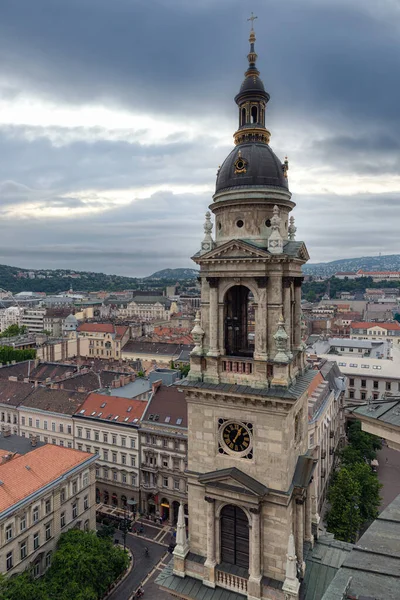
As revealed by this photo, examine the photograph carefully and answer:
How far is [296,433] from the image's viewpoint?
23375 millimetres

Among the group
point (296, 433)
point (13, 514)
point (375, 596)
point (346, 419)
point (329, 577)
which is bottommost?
point (346, 419)

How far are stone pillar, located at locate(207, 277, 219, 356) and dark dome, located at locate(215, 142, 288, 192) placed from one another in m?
5.36

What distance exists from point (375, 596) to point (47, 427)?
6507 cm

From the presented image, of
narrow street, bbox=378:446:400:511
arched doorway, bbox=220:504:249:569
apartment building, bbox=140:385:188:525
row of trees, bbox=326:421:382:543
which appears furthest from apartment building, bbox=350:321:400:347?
arched doorway, bbox=220:504:249:569

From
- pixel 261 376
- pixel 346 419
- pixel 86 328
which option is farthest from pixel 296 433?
pixel 86 328

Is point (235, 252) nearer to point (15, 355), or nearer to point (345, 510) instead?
point (345, 510)

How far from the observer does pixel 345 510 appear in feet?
151

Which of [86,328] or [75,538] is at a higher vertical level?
[86,328]

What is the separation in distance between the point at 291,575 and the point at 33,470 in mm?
31807

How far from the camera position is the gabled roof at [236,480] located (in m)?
21.2

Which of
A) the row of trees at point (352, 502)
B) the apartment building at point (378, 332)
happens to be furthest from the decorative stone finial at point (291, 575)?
the apartment building at point (378, 332)

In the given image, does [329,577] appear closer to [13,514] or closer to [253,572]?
[253,572]

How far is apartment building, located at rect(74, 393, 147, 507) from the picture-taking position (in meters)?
59.6

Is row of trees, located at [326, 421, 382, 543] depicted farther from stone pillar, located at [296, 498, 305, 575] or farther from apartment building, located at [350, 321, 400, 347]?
apartment building, located at [350, 321, 400, 347]
